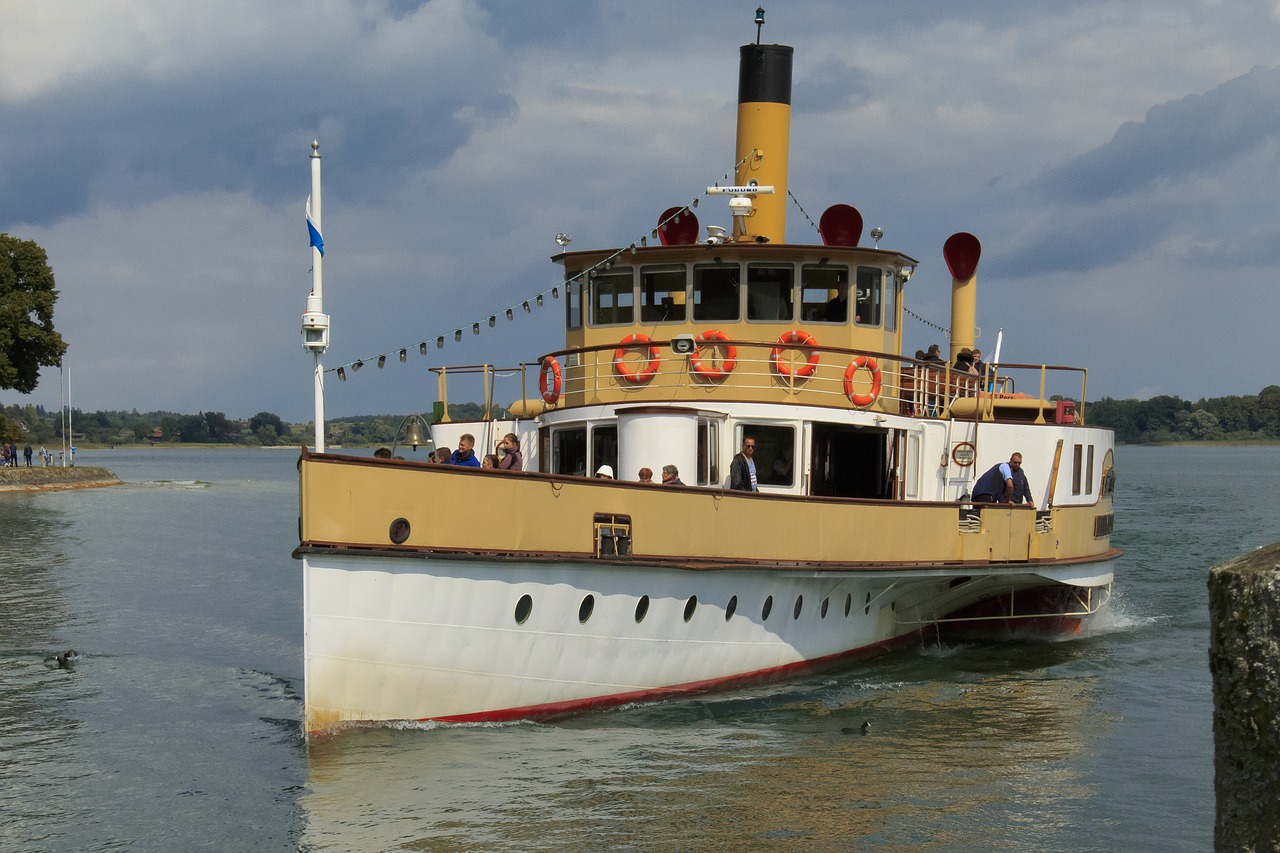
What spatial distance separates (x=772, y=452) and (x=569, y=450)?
2.51 metres

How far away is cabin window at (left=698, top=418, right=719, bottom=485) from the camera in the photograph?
15.2 meters

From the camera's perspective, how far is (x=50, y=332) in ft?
203

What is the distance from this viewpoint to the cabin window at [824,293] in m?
16.9

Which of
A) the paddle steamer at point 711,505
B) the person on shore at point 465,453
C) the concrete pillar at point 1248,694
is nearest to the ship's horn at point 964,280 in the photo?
the paddle steamer at point 711,505

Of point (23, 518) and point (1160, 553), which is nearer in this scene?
point (1160, 553)

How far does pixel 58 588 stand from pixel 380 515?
18.4 metres

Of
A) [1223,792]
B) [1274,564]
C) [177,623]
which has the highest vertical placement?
[1274,564]

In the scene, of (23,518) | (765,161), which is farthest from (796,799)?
(23,518)

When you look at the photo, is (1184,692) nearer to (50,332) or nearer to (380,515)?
(380,515)

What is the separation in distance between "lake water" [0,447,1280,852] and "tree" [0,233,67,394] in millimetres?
43658

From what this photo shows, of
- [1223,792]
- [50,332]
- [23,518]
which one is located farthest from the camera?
[50,332]

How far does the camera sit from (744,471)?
14695mm

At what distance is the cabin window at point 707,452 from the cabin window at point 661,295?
207cm

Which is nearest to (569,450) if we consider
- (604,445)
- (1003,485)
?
(604,445)
